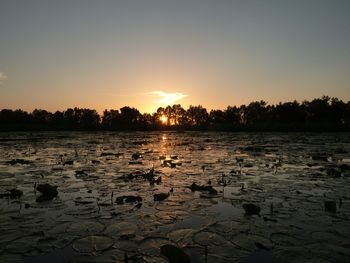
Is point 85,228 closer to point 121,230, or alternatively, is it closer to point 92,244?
point 121,230

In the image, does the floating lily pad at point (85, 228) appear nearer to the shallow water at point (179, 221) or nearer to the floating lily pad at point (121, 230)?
the shallow water at point (179, 221)

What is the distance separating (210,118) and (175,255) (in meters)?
107

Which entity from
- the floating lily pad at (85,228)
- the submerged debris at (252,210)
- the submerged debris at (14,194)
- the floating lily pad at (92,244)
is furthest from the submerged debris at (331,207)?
the submerged debris at (14,194)

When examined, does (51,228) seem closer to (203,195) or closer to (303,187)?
(203,195)

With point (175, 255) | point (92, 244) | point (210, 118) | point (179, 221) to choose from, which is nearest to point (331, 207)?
point (179, 221)

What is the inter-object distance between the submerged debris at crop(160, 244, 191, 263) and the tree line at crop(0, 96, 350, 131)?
57994mm

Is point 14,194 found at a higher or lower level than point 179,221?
higher

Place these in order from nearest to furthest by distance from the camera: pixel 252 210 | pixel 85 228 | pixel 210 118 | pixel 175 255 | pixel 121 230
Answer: pixel 175 255 < pixel 121 230 < pixel 85 228 < pixel 252 210 < pixel 210 118

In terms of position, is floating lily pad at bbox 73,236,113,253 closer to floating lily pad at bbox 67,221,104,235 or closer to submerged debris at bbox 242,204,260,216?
floating lily pad at bbox 67,221,104,235

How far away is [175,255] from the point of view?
4.02 meters

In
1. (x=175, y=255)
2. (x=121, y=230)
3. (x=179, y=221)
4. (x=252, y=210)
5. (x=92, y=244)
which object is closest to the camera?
(x=175, y=255)

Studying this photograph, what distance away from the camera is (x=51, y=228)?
18.4 ft

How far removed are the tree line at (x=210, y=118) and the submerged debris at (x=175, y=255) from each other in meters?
58.0

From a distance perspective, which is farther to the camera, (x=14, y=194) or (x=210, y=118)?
(x=210, y=118)
